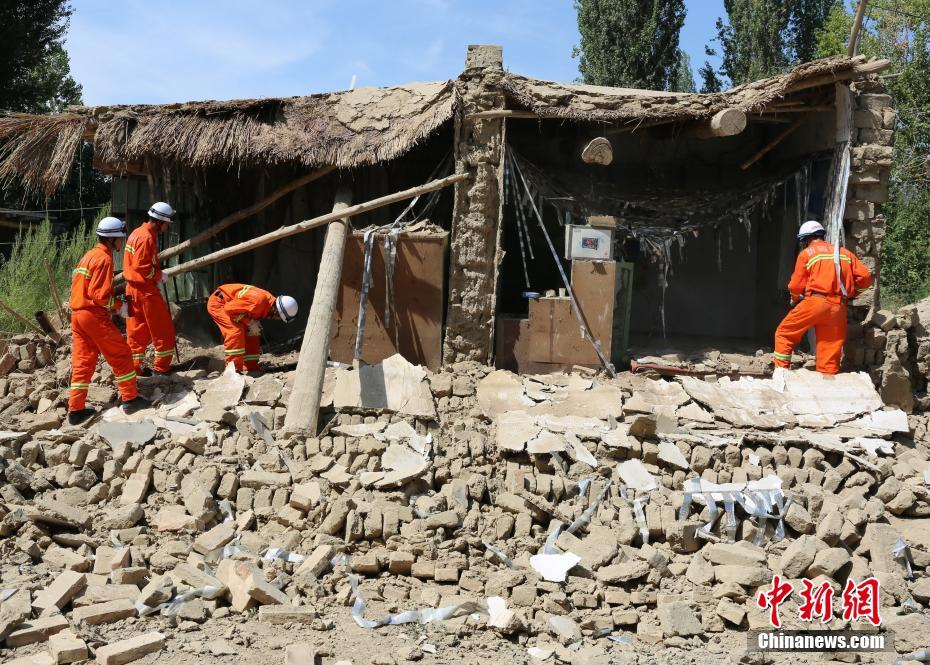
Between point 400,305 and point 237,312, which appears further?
point 400,305

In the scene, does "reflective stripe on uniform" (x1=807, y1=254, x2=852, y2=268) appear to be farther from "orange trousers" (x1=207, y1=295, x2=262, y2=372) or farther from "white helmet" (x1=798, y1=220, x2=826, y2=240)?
"orange trousers" (x1=207, y1=295, x2=262, y2=372)

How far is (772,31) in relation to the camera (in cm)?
1764

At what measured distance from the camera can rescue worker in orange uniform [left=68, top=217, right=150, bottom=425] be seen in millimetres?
6516

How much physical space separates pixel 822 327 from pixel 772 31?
12.8 metres

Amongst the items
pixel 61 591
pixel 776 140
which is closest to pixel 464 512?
pixel 61 591

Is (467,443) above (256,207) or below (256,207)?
below

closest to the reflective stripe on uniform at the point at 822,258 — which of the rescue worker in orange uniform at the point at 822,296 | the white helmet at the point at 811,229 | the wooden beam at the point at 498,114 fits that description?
the rescue worker in orange uniform at the point at 822,296

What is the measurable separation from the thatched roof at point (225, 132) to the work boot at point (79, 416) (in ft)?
8.28

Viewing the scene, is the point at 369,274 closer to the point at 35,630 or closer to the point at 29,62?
the point at 35,630

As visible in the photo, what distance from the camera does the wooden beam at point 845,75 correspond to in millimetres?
7129

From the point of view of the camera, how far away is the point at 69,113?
795cm

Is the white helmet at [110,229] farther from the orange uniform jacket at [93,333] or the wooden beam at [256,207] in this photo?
the wooden beam at [256,207]

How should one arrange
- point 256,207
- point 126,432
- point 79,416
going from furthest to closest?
point 256,207 → point 79,416 → point 126,432

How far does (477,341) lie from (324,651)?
393cm
